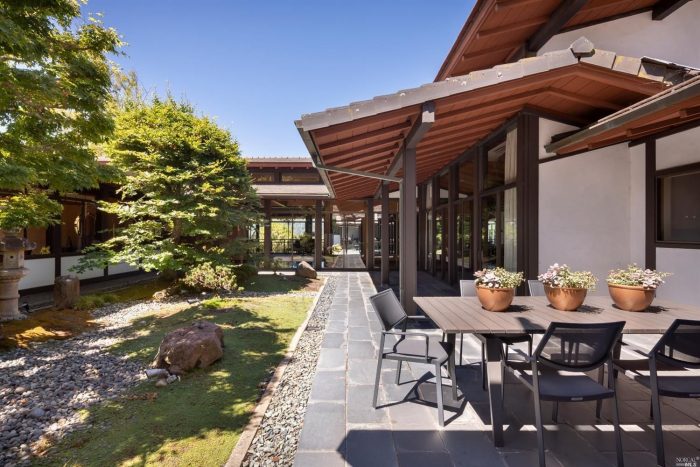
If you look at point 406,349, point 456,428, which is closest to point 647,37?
point 406,349

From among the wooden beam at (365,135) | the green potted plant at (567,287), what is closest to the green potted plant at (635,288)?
the green potted plant at (567,287)

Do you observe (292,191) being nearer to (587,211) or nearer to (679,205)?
(587,211)

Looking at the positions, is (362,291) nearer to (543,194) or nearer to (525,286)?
(525,286)

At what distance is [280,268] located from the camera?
1273cm

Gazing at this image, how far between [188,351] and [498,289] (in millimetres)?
3659

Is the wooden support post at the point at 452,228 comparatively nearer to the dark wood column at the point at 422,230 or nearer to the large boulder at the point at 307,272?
the dark wood column at the point at 422,230

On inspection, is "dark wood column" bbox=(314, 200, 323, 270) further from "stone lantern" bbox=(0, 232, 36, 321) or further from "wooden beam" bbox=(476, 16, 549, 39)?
"wooden beam" bbox=(476, 16, 549, 39)

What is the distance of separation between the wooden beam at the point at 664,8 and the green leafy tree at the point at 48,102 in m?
9.24

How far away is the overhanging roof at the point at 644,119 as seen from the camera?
3.18 meters

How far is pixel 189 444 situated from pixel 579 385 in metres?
2.94

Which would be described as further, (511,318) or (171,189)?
(171,189)

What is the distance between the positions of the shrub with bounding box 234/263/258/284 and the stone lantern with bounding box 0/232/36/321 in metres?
4.58

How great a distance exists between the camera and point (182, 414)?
299cm

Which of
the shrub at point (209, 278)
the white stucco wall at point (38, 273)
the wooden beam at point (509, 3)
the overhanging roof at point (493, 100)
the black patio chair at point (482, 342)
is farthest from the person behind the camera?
the white stucco wall at point (38, 273)
